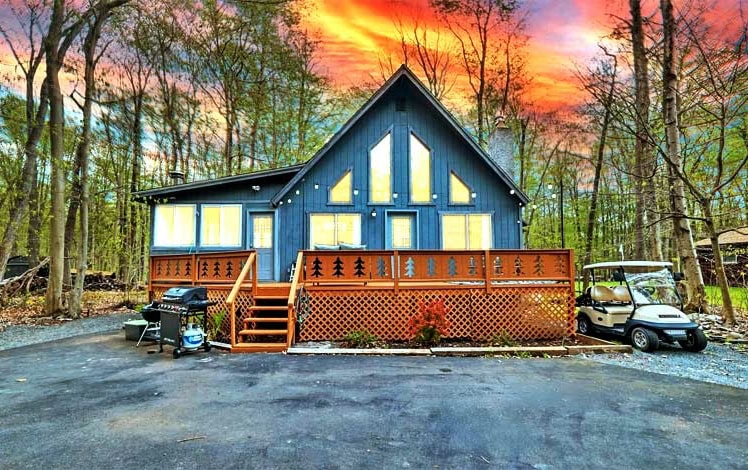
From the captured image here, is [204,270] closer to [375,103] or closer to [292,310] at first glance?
[292,310]

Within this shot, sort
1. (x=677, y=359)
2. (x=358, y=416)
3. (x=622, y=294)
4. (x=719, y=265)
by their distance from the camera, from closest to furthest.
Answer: (x=358, y=416), (x=677, y=359), (x=622, y=294), (x=719, y=265)

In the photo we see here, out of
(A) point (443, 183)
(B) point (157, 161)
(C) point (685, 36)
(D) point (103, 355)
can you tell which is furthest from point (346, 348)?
(B) point (157, 161)

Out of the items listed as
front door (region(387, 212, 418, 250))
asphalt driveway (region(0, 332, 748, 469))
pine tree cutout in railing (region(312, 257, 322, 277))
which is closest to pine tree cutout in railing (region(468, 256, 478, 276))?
asphalt driveway (region(0, 332, 748, 469))

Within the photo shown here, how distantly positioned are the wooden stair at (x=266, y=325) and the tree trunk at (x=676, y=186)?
355 inches

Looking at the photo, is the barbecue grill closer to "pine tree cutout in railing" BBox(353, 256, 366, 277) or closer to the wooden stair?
the wooden stair

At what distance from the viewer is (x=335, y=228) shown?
34.3 ft

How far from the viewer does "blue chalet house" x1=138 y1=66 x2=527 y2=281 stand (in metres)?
10.4

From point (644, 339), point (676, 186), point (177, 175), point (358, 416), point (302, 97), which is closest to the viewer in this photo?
point (358, 416)

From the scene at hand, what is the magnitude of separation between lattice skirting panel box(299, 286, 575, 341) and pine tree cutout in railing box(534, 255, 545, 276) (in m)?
Answer: 0.29

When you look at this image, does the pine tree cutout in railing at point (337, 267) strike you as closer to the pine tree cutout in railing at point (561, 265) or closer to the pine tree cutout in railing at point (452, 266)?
the pine tree cutout in railing at point (452, 266)

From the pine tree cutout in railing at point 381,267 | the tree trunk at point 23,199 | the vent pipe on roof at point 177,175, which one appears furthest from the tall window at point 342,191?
the tree trunk at point 23,199

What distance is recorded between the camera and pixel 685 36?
9242 mm

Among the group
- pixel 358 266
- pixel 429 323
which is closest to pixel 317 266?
pixel 358 266

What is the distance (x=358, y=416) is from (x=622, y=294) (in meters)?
6.48
